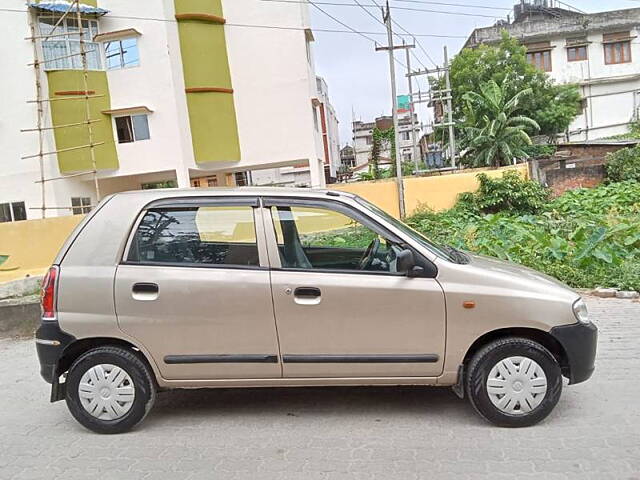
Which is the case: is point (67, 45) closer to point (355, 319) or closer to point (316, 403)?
point (316, 403)

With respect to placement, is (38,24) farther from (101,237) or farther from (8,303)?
(101,237)

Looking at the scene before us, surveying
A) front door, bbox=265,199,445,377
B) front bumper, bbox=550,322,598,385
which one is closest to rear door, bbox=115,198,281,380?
front door, bbox=265,199,445,377

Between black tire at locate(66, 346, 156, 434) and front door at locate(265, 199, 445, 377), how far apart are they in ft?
3.40

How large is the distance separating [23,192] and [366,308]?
17.3m

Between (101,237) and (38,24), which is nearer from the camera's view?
(101,237)

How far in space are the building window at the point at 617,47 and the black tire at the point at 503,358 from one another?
34.8m

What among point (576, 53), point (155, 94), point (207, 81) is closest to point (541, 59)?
point (576, 53)

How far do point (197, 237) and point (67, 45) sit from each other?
16844 millimetres

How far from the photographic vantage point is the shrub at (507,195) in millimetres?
15688

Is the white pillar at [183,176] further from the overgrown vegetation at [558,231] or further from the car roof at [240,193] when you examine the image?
the car roof at [240,193]

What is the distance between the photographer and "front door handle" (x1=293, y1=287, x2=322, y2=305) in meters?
3.35

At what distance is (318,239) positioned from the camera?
395cm

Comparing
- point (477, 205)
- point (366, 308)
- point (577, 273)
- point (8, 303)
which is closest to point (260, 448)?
point (366, 308)

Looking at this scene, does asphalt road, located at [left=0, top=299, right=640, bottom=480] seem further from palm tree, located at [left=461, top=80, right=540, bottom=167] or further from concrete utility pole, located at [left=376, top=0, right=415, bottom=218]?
palm tree, located at [left=461, top=80, right=540, bottom=167]
